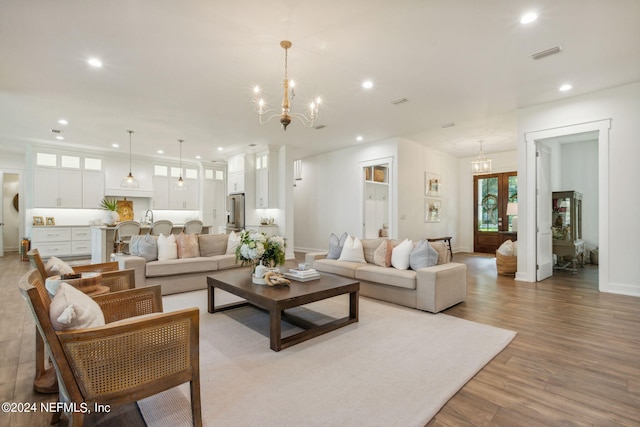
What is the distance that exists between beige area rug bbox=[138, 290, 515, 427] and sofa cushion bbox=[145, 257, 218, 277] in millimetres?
1386

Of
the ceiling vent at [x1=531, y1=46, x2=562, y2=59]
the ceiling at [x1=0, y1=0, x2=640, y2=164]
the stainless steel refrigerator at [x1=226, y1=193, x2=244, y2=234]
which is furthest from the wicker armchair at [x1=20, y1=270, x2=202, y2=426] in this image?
the stainless steel refrigerator at [x1=226, y1=193, x2=244, y2=234]

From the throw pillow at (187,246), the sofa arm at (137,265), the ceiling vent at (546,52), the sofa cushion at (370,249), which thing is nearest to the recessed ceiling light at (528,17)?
the ceiling vent at (546,52)

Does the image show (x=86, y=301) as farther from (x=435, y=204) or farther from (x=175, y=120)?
(x=435, y=204)

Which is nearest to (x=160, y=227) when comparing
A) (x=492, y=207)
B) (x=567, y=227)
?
(x=567, y=227)

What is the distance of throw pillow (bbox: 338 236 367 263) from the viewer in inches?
179

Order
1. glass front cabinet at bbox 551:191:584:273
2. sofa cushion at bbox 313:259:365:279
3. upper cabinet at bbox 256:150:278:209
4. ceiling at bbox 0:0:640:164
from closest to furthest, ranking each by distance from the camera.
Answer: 1. ceiling at bbox 0:0:640:164
2. sofa cushion at bbox 313:259:365:279
3. glass front cabinet at bbox 551:191:584:273
4. upper cabinet at bbox 256:150:278:209

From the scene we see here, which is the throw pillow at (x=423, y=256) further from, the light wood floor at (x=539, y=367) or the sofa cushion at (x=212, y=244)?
the sofa cushion at (x=212, y=244)

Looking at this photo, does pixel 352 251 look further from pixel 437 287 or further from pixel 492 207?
pixel 492 207

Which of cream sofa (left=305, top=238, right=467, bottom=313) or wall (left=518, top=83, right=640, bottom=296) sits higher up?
wall (left=518, top=83, right=640, bottom=296)

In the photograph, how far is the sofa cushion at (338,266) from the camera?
4.27m

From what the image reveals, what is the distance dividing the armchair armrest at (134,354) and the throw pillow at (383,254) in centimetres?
295

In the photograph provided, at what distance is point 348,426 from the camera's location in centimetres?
166

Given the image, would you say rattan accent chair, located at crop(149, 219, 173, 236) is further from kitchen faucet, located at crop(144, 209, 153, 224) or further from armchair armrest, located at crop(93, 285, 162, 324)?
armchair armrest, located at crop(93, 285, 162, 324)

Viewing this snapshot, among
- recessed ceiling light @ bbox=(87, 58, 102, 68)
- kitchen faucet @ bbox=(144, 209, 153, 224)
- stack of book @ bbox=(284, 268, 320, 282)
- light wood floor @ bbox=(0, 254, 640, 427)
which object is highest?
recessed ceiling light @ bbox=(87, 58, 102, 68)
